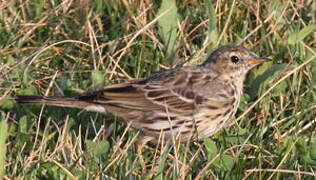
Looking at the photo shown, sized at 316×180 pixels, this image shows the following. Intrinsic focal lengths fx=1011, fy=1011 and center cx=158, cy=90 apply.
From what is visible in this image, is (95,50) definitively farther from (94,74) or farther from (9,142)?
(9,142)

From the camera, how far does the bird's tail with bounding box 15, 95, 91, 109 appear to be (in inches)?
261

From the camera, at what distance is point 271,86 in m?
7.17

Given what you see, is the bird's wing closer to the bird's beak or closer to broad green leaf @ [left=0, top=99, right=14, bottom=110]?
the bird's beak

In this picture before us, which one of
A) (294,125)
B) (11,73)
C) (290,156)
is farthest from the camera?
(11,73)

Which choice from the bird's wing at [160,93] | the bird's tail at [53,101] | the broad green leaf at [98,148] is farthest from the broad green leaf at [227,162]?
the bird's tail at [53,101]

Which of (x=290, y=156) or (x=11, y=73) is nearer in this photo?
(x=290, y=156)

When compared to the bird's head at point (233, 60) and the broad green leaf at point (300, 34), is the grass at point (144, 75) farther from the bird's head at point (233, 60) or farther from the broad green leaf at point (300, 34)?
the bird's head at point (233, 60)

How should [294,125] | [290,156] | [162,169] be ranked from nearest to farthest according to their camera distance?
[162,169] → [290,156] → [294,125]

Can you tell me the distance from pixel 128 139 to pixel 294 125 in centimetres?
118

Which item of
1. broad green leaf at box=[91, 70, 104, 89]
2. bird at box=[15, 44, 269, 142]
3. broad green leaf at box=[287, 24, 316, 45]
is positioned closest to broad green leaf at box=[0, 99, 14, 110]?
bird at box=[15, 44, 269, 142]

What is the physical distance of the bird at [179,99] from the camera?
670 cm

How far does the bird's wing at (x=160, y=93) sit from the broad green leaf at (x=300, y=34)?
36.9 inches

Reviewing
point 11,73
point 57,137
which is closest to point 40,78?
point 11,73

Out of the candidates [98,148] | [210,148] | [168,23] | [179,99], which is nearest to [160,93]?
[179,99]
